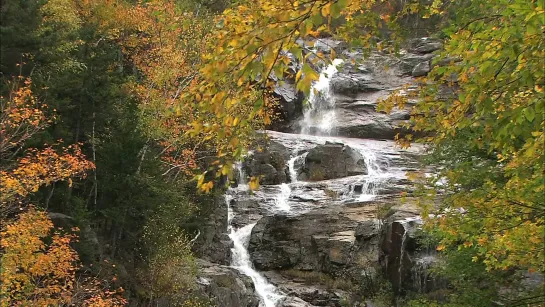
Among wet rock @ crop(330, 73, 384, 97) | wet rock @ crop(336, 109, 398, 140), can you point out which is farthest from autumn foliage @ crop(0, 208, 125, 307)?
wet rock @ crop(330, 73, 384, 97)

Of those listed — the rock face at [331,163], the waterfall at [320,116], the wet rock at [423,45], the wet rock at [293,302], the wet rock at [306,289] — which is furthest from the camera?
the wet rock at [423,45]

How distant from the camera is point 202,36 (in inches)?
819

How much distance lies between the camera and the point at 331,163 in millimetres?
27219

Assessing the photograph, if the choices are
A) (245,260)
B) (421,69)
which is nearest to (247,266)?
(245,260)

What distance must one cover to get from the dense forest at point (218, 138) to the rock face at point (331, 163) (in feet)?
24.5

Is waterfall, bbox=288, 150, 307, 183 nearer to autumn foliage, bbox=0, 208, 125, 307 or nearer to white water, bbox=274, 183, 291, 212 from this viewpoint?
white water, bbox=274, 183, 291, 212

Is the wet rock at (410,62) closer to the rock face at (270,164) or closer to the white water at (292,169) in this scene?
the rock face at (270,164)

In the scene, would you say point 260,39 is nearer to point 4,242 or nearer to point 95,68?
point 4,242

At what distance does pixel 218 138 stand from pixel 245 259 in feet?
61.9

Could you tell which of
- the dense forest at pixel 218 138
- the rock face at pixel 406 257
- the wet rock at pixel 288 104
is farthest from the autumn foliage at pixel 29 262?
the wet rock at pixel 288 104

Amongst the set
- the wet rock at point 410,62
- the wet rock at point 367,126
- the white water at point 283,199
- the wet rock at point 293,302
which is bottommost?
the wet rock at point 293,302

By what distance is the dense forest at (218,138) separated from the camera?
3.22 m

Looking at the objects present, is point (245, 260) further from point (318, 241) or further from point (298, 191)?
point (298, 191)

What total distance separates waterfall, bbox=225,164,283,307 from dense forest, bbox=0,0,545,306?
1.97m
